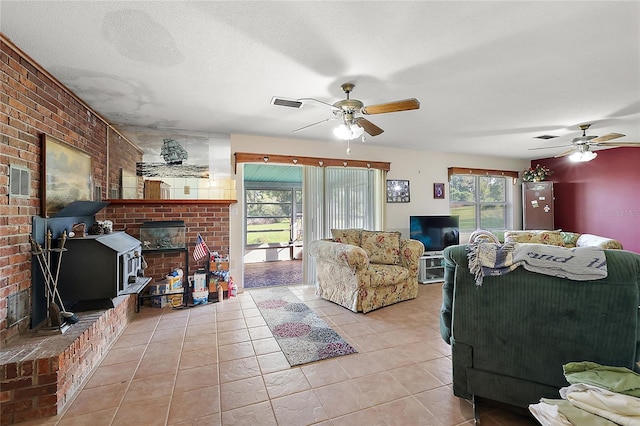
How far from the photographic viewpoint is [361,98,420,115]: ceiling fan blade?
7.12 ft

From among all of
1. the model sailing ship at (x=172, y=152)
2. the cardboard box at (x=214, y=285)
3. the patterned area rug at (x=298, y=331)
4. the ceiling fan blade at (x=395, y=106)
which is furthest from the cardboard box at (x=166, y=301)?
the ceiling fan blade at (x=395, y=106)

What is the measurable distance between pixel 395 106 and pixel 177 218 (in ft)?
10.2

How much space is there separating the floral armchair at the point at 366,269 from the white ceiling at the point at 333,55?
65.3 inches

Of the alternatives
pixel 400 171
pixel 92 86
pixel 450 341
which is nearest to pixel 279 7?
pixel 92 86

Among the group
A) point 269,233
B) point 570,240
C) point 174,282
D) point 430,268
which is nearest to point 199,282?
point 174,282

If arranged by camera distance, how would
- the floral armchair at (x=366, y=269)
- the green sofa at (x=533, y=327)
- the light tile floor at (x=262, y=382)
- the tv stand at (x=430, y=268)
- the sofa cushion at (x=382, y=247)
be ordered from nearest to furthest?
1. the green sofa at (x=533, y=327)
2. the light tile floor at (x=262, y=382)
3. the floral armchair at (x=366, y=269)
4. the sofa cushion at (x=382, y=247)
5. the tv stand at (x=430, y=268)

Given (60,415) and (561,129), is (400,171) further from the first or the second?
(60,415)

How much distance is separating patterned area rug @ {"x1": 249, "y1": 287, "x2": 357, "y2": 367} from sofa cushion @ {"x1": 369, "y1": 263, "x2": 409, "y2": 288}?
80 centimetres

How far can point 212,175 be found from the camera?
402 cm

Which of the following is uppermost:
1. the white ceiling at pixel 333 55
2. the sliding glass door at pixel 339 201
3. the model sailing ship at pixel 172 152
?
the white ceiling at pixel 333 55

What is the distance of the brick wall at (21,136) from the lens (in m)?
1.86

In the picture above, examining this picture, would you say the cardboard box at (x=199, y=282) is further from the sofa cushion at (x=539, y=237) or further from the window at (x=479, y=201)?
the window at (x=479, y=201)

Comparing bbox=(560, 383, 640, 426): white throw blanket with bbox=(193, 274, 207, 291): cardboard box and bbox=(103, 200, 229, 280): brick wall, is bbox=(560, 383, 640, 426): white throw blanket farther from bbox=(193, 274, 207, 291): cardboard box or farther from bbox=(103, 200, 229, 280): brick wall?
bbox=(103, 200, 229, 280): brick wall

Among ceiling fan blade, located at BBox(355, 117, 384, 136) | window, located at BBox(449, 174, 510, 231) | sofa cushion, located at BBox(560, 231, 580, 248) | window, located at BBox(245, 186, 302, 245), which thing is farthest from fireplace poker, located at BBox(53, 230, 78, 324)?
sofa cushion, located at BBox(560, 231, 580, 248)
